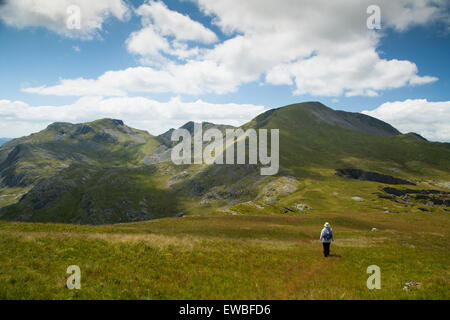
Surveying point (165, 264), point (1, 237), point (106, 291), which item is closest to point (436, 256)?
point (165, 264)

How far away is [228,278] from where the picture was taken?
17094 millimetres

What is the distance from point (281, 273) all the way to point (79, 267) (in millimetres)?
14582
